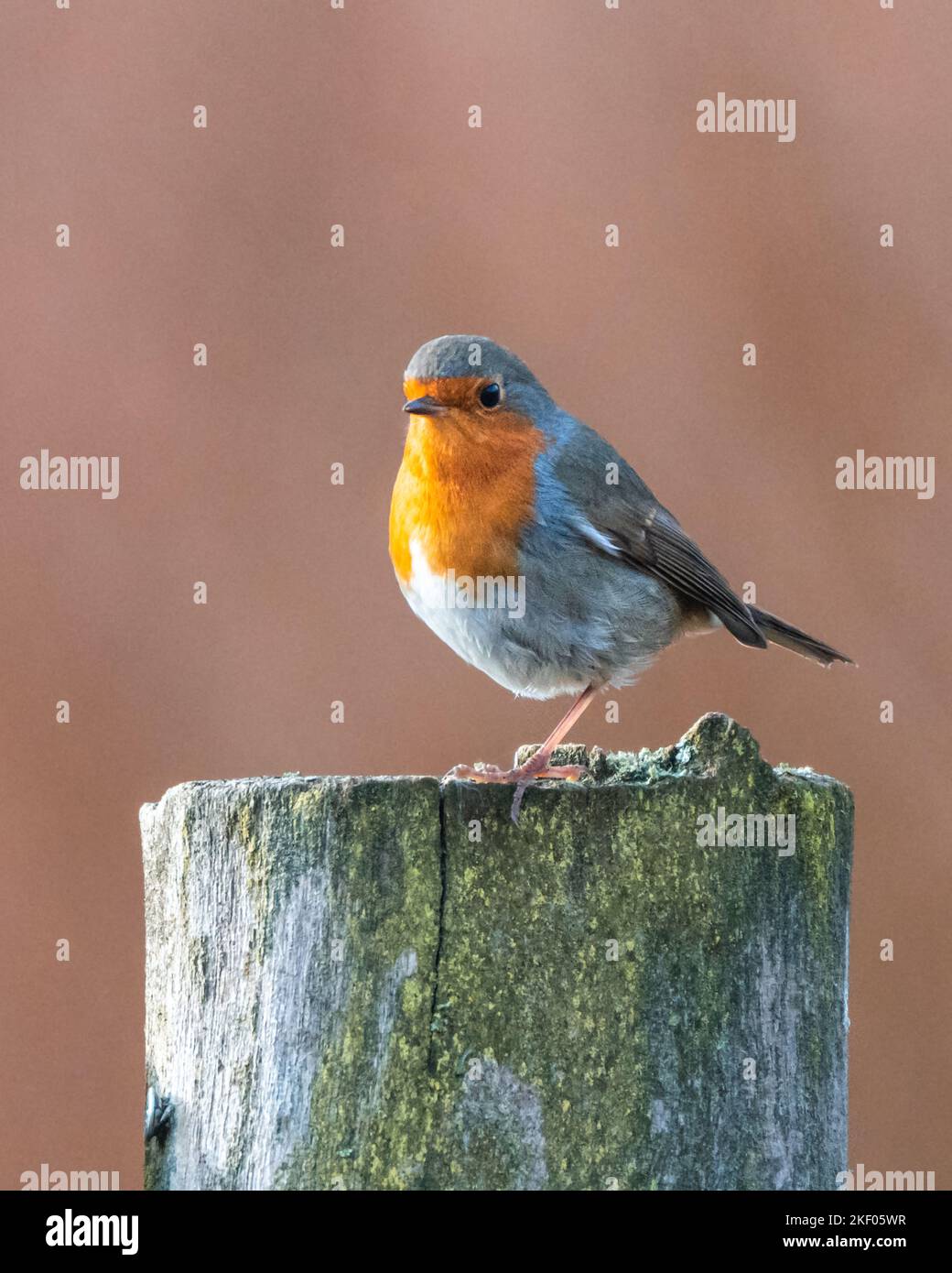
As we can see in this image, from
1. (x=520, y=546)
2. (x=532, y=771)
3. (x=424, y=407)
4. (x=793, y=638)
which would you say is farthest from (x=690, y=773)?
(x=793, y=638)

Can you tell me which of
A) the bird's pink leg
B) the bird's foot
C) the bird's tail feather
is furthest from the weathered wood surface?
the bird's tail feather

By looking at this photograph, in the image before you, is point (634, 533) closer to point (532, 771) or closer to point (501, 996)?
point (532, 771)

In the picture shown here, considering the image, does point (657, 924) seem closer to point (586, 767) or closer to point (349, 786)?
point (349, 786)

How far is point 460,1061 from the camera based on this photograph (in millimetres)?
2115

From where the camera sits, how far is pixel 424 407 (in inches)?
138

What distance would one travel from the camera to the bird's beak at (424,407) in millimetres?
3496

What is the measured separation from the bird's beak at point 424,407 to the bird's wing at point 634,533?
36 centimetres

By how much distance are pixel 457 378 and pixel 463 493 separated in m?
0.29

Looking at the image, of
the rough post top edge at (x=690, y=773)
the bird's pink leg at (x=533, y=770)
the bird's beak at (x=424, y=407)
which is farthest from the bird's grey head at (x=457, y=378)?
the rough post top edge at (x=690, y=773)

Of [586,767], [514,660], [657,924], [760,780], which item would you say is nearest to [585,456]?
[514,660]

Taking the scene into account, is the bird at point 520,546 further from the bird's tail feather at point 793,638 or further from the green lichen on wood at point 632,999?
the green lichen on wood at point 632,999

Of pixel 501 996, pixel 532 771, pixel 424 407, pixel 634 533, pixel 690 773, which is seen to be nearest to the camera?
pixel 501 996

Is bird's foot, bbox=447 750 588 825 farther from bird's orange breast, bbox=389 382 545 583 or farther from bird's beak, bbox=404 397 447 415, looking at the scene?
bird's beak, bbox=404 397 447 415
